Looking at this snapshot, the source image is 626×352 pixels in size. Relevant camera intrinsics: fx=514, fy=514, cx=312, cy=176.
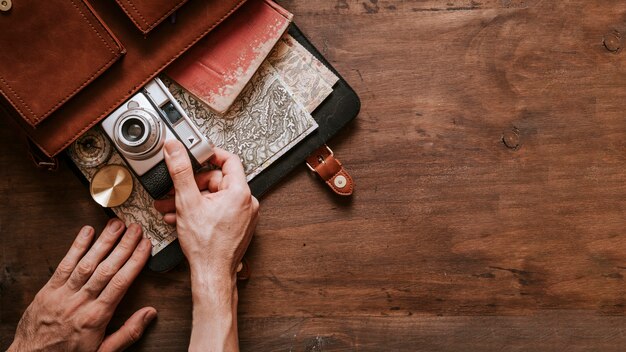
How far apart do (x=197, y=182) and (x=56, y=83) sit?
0.33 meters

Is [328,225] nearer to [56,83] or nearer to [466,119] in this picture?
[466,119]

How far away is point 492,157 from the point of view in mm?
1149

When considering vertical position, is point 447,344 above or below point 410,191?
below

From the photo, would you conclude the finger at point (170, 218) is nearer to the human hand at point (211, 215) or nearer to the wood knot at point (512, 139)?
the human hand at point (211, 215)

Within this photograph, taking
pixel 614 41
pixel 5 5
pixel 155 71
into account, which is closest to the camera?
pixel 5 5

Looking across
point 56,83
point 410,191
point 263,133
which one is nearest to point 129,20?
point 56,83

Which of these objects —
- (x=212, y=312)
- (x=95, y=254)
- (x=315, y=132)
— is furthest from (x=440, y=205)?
(x=95, y=254)

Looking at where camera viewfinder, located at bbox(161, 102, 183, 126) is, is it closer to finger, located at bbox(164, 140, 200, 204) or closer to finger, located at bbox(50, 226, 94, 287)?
finger, located at bbox(164, 140, 200, 204)

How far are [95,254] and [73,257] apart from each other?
5cm

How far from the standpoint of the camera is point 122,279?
1.08m

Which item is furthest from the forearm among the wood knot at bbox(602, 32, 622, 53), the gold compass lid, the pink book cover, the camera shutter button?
the wood knot at bbox(602, 32, 622, 53)

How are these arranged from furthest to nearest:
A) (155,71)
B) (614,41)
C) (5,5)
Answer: (614,41)
(155,71)
(5,5)

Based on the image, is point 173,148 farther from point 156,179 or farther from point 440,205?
point 440,205

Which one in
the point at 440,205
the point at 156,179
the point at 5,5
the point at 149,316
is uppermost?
the point at 5,5
